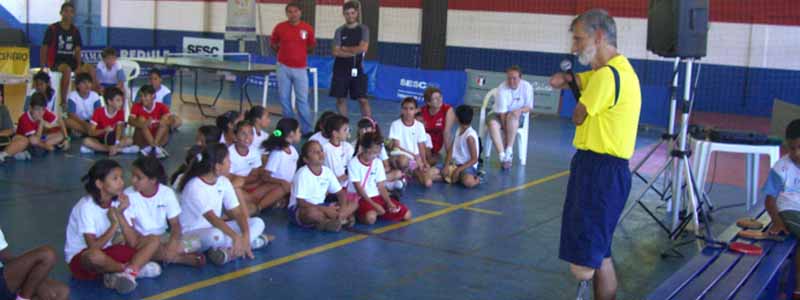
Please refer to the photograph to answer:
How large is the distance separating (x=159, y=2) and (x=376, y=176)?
1993 cm

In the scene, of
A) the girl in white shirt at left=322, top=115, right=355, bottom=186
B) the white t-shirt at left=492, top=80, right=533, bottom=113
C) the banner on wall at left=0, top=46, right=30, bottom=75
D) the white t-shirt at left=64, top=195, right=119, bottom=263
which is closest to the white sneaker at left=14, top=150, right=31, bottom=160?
the banner on wall at left=0, top=46, right=30, bottom=75

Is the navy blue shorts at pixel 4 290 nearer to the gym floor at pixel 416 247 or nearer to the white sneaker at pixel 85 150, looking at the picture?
the gym floor at pixel 416 247

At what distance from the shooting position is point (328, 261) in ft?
19.6

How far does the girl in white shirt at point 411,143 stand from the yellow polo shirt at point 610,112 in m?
4.50

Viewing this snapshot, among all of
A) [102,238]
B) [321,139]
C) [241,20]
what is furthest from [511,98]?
[241,20]

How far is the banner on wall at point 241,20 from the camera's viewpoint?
19.9m

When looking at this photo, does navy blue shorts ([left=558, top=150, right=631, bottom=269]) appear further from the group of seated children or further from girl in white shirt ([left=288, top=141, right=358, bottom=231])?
the group of seated children

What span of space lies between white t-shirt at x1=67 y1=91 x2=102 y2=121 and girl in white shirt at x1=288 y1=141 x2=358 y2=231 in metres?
4.90

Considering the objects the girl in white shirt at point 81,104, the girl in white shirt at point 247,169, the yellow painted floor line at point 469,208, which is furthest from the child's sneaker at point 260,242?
the girl in white shirt at point 81,104

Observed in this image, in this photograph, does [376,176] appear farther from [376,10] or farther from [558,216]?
[376,10]

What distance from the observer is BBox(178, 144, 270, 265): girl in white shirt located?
5.77 metres

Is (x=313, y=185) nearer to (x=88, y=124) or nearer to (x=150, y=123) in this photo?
(x=150, y=123)

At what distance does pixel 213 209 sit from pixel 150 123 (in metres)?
4.76

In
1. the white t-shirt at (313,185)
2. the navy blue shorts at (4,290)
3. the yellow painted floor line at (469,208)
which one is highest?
the white t-shirt at (313,185)
